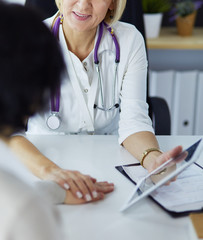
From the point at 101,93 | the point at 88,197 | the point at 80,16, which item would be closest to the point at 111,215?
the point at 88,197

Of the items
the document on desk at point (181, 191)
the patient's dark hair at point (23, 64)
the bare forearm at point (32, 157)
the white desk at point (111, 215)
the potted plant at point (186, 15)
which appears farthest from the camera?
the potted plant at point (186, 15)

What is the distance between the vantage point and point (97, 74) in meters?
1.46

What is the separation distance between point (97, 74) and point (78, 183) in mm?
535

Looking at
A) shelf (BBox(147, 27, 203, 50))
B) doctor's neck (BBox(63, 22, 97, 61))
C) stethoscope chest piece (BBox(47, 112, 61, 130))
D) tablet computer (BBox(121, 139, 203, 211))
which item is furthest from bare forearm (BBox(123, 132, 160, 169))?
shelf (BBox(147, 27, 203, 50))

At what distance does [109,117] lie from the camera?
1.50 metres

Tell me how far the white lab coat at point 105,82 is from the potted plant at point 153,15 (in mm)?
723

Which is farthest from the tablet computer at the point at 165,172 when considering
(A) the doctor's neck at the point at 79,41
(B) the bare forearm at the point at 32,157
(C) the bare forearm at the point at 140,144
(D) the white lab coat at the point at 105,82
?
(A) the doctor's neck at the point at 79,41

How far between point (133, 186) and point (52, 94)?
1.74 ft

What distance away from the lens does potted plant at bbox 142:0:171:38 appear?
2.21 metres

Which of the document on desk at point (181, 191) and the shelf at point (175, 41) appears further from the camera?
the shelf at point (175, 41)

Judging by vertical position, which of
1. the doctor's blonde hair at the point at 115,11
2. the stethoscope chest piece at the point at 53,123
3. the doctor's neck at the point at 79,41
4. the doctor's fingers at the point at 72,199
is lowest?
the stethoscope chest piece at the point at 53,123

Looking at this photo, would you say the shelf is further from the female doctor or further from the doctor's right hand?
the doctor's right hand

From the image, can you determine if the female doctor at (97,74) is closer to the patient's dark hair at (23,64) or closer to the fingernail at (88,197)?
the fingernail at (88,197)

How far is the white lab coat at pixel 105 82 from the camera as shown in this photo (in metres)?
1.43
